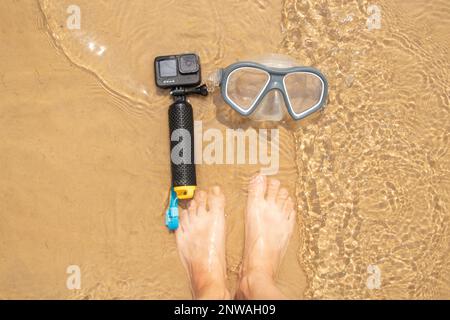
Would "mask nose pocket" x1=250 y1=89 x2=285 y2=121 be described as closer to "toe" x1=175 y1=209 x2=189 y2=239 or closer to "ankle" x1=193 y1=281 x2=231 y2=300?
"toe" x1=175 y1=209 x2=189 y2=239

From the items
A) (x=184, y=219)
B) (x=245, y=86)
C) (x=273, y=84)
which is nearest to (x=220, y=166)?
(x=184, y=219)

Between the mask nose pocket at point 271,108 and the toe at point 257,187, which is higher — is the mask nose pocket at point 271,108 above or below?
above

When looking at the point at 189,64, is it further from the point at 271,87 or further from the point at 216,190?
the point at 216,190

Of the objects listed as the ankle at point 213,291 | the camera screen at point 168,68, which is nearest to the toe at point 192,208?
the ankle at point 213,291

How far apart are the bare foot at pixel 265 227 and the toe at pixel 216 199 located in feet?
0.59

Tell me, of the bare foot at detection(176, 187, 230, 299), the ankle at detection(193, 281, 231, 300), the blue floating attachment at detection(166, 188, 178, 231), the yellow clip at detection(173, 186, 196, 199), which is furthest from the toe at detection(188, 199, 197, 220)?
the ankle at detection(193, 281, 231, 300)

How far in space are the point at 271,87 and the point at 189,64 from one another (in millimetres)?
505

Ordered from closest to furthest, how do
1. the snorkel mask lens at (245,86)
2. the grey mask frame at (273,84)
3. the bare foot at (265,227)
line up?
the grey mask frame at (273,84), the snorkel mask lens at (245,86), the bare foot at (265,227)

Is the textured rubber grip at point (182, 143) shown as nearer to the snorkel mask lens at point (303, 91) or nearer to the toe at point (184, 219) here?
the toe at point (184, 219)

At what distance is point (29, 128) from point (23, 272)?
36.8 inches

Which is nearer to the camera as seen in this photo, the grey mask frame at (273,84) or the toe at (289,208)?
the grey mask frame at (273,84)

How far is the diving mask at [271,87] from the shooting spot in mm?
2652

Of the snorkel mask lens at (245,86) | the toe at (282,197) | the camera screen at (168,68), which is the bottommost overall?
the toe at (282,197)
